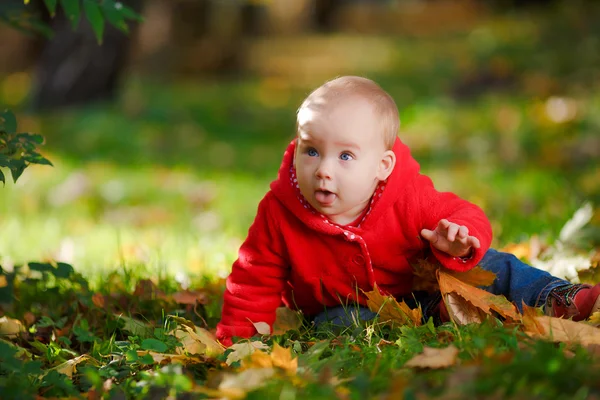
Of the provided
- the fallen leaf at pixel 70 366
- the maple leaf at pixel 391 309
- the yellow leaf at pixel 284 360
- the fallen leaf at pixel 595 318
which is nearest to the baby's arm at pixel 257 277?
the maple leaf at pixel 391 309

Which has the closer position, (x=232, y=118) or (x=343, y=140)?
(x=343, y=140)

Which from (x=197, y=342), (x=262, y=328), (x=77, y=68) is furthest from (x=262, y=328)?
(x=77, y=68)

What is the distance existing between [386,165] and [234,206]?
125 inches

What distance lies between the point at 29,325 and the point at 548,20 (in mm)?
11677

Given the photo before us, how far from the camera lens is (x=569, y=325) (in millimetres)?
2141

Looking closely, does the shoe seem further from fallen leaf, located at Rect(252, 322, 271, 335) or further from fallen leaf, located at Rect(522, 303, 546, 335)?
fallen leaf, located at Rect(252, 322, 271, 335)

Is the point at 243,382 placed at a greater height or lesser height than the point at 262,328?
greater

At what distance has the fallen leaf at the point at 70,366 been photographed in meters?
2.25

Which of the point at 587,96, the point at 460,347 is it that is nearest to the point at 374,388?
the point at 460,347

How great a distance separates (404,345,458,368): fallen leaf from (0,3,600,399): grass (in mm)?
26

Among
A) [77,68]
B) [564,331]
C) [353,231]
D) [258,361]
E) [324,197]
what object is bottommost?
[258,361]

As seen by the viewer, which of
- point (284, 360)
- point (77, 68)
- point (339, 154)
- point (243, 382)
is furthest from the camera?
point (77, 68)

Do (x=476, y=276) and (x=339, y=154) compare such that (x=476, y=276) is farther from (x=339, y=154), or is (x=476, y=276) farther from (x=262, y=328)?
(x=262, y=328)

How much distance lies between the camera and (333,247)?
8.70ft
